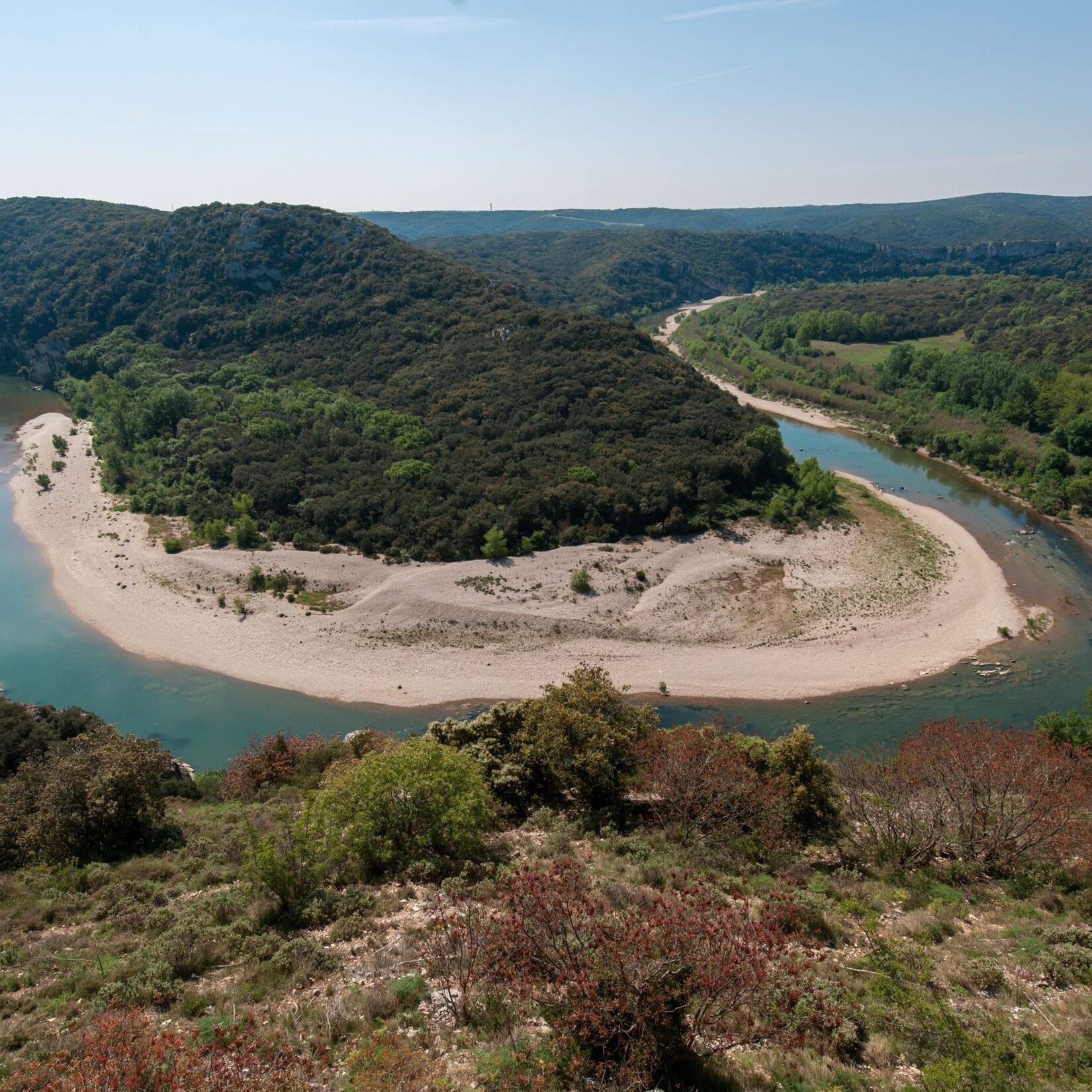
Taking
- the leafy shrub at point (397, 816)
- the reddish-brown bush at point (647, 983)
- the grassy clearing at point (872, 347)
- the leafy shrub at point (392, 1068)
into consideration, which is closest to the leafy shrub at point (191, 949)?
the leafy shrub at point (397, 816)

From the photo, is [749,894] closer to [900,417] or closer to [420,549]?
[420,549]

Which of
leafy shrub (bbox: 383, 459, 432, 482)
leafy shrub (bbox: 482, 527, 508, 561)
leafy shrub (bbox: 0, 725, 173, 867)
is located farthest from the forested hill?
leafy shrub (bbox: 0, 725, 173, 867)

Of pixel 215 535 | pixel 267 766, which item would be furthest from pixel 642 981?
pixel 215 535

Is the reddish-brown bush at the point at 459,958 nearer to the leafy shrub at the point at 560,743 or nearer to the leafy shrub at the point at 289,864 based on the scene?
the leafy shrub at the point at 289,864

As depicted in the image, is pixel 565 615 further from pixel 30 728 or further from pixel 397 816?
pixel 30 728

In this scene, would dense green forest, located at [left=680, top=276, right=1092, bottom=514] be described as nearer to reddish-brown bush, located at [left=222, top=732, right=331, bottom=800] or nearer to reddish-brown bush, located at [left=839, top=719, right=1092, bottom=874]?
reddish-brown bush, located at [left=839, top=719, right=1092, bottom=874]
